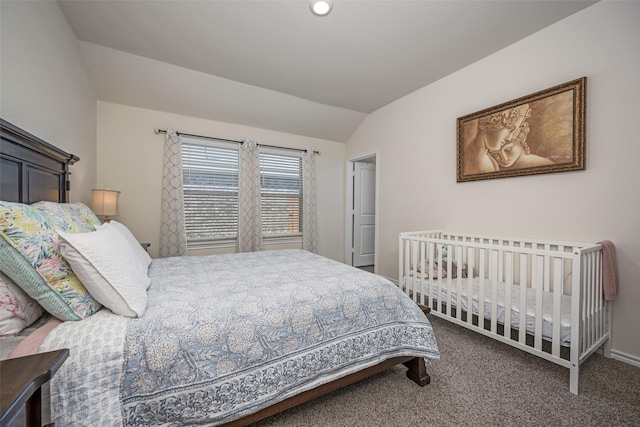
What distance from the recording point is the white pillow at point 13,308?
881 millimetres

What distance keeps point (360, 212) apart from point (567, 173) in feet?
9.77

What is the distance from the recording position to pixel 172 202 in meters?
3.17

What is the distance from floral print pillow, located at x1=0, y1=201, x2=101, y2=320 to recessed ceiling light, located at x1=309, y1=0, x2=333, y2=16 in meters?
2.01

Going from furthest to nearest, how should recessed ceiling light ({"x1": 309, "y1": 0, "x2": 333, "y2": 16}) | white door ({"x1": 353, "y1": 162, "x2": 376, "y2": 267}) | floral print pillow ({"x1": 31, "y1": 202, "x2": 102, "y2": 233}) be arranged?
white door ({"x1": 353, "y1": 162, "x2": 376, "y2": 267})
recessed ceiling light ({"x1": 309, "y1": 0, "x2": 333, "y2": 16})
floral print pillow ({"x1": 31, "y1": 202, "x2": 102, "y2": 233})

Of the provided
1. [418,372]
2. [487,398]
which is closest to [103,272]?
[418,372]

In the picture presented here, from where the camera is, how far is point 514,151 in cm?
227

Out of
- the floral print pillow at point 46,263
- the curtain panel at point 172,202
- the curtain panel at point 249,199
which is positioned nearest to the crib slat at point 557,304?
the floral print pillow at point 46,263

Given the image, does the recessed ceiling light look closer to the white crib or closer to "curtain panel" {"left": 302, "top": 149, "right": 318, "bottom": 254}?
the white crib

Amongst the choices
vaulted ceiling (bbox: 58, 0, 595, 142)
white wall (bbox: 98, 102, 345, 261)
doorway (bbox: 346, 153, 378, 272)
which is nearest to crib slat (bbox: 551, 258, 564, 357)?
vaulted ceiling (bbox: 58, 0, 595, 142)

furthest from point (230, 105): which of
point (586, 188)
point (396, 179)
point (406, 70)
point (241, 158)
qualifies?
point (586, 188)

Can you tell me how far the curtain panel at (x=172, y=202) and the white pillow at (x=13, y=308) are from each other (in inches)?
88.6

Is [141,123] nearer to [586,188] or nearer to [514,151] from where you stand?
[514,151]

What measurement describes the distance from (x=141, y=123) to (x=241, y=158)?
1.23 m

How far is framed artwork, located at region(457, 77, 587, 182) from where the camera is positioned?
1.92 metres
